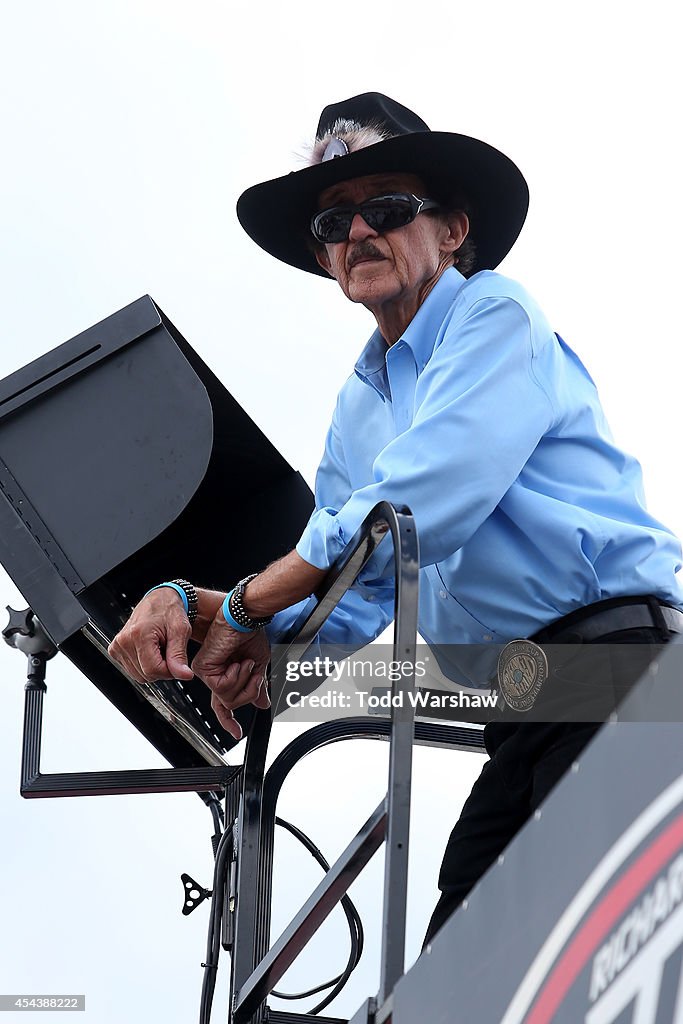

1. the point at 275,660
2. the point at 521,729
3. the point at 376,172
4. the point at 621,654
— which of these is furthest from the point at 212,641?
the point at 376,172

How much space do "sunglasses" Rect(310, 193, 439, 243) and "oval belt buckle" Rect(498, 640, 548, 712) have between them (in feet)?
3.75

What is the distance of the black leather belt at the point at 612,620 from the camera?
269 cm

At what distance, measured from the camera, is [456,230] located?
11.6 ft

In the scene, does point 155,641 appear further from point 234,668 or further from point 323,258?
point 323,258

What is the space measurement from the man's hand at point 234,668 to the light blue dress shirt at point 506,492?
366 mm

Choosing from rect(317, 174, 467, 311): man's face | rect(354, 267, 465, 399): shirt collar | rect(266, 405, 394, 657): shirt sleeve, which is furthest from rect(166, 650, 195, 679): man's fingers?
rect(317, 174, 467, 311): man's face

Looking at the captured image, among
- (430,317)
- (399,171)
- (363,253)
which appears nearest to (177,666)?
(430,317)

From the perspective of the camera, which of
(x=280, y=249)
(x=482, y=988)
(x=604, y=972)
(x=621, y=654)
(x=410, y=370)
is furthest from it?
(x=280, y=249)

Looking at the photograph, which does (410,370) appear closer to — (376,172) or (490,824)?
(376,172)

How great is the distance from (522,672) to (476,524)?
308 millimetres

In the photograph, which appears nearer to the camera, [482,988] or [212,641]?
[482,988]

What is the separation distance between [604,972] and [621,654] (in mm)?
1047

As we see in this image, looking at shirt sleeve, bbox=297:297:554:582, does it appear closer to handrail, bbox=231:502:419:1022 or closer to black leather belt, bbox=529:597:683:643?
handrail, bbox=231:502:419:1022

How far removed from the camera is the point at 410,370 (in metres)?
3.27
